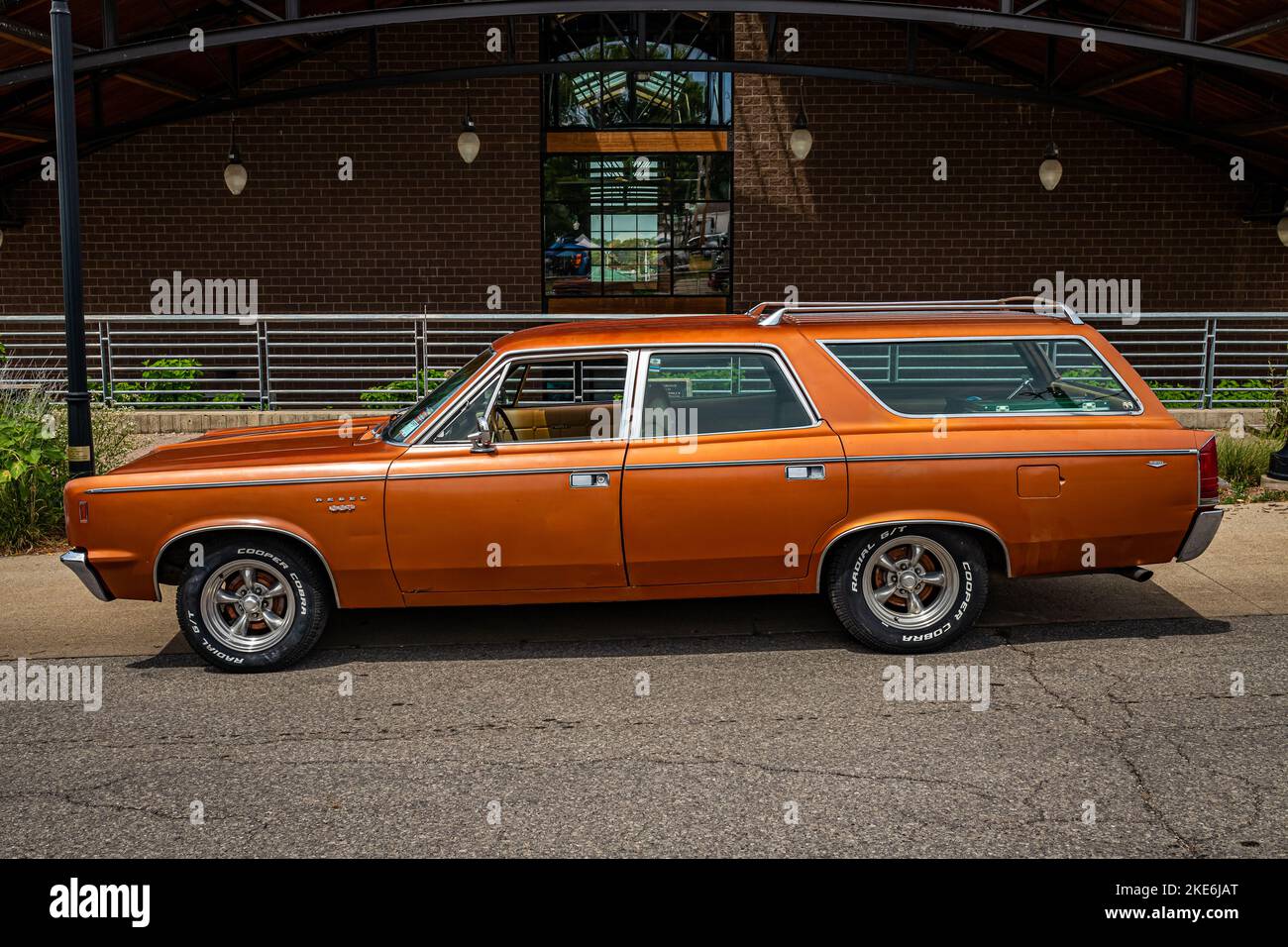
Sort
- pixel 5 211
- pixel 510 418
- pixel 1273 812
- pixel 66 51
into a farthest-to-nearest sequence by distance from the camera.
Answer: pixel 5 211
pixel 66 51
pixel 510 418
pixel 1273 812

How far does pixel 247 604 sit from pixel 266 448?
2.92ft

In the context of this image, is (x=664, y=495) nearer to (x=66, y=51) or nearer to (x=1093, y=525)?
(x=1093, y=525)

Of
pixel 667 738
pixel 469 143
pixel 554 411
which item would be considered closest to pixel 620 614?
pixel 554 411

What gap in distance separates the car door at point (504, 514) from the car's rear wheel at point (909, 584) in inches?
45.9

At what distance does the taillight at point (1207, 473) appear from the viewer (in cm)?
643

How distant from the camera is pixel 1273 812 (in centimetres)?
454

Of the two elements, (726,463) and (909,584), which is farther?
(909,584)

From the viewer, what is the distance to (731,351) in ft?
21.3

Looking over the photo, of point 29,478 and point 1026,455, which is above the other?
point 1026,455

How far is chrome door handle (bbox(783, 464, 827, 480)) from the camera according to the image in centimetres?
627

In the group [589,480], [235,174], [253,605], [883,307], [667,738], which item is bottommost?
[667,738]

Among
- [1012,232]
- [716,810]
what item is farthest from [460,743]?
[1012,232]

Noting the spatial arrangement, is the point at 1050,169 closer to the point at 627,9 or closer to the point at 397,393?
the point at 627,9

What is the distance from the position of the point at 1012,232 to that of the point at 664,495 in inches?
486
